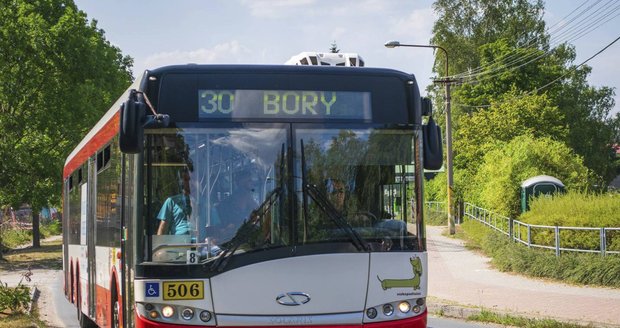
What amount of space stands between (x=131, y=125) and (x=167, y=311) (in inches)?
61.0

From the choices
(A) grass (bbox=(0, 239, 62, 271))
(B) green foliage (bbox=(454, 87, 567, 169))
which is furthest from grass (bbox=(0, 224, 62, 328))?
(B) green foliage (bbox=(454, 87, 567, 169))

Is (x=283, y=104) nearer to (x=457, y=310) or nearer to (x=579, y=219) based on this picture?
(x=457, y=310)

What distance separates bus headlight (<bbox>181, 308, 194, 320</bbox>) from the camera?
7.62 meters

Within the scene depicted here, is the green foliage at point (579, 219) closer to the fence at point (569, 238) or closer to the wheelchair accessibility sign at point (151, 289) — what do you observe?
the fence at point (569, 238)

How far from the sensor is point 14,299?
48.9 ft

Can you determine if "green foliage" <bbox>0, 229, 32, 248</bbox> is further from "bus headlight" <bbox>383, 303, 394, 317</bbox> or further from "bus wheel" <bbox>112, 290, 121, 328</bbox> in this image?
"bus headlight" <bbox>383, 303, 394, 317</bbox>

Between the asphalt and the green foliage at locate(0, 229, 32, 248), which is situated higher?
the asphalt

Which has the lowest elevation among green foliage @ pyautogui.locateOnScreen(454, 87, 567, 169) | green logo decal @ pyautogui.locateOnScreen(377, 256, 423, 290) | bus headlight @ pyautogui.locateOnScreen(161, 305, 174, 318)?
bus headlight @ pyautogui.locateOnScreen(161, 305, 174, 318)

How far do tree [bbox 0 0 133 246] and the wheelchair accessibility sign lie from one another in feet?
93.5

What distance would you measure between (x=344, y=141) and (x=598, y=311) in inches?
326

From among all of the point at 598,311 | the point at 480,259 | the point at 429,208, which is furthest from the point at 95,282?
the point at 429,208

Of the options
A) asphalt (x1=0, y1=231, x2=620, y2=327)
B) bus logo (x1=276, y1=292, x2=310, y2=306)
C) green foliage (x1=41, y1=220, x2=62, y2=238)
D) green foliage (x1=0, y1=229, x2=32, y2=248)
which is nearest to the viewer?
bus logo (x1=276, y1=292, x2=310, y2=306)

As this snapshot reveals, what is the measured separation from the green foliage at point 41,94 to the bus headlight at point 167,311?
28.6m

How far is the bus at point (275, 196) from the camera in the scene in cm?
766
